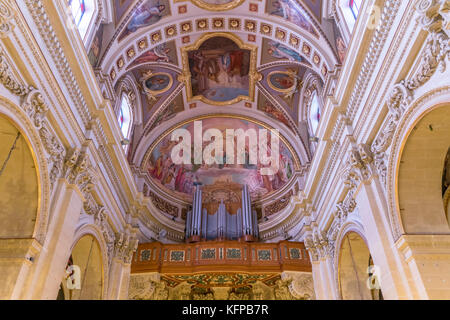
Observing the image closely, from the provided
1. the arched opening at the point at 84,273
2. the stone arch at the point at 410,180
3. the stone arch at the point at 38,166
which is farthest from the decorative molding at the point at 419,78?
the arched opening at the point at 84,273

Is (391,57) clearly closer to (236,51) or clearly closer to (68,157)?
(68,157)

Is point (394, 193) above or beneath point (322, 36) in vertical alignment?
beneath

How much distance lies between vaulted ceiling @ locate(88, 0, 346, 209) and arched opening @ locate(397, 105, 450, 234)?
13.4ft

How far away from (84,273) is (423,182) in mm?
8671

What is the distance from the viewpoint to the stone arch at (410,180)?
629 cm

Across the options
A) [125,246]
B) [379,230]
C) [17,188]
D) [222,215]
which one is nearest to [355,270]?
[379,230]

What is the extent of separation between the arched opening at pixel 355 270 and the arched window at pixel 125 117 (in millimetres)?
8392

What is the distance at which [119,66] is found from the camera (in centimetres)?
1131

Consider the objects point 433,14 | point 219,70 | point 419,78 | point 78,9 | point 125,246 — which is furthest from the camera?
point 219,70

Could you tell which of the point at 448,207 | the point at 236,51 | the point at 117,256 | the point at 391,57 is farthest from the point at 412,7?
the point at 117,256

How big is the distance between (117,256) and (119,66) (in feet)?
19.8

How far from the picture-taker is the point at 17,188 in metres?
6.79

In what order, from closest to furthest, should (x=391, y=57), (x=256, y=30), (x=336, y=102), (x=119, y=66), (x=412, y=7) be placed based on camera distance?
(x=412, y=7) → (x=391, y=57) → (x=336, y=102) → (x=119, y=66) → (x=256, y=30)

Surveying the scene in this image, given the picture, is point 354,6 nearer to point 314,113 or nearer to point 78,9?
point 314,113
